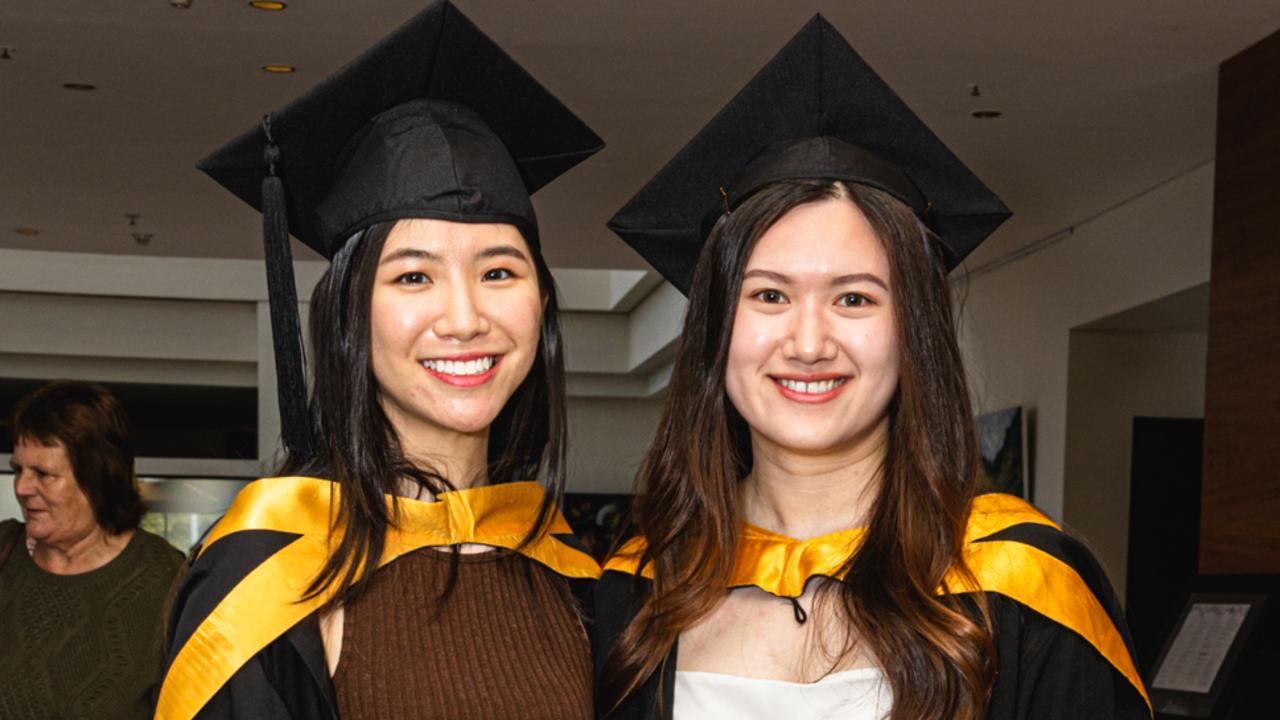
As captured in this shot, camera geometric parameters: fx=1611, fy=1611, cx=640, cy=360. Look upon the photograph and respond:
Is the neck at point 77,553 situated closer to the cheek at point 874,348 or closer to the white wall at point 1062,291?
the cheek at point 874,348

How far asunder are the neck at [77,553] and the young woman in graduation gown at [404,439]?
191cm

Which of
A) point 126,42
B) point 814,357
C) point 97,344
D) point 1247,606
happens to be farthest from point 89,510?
point 97,344

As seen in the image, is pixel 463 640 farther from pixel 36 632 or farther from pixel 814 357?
pixel 36 632

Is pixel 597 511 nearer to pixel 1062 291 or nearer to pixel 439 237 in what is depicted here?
pixel 1062 291

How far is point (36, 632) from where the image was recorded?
3779 millimetres

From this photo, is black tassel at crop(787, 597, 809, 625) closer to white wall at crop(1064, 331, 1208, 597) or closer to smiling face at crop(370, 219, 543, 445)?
smiling face at crop(370, 219, 543, 445)

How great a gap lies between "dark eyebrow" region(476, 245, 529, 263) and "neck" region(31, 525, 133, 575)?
2168 millimetres

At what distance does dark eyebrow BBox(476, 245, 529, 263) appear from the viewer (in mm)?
2186

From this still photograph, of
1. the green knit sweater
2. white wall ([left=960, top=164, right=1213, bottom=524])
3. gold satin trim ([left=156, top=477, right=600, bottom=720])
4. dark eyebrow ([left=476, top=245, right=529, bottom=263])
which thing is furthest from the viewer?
white wall ([left=960, top=164, right=1213, bottom=524])

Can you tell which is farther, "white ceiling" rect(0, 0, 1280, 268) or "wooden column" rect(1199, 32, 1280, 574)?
"wooden column" rect(1199, 32, 1280, 574)

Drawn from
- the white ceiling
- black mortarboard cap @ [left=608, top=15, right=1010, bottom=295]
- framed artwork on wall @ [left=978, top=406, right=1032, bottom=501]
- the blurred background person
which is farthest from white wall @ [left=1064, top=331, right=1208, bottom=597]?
black mortarboard cap @ [left=608, top=15, right=1010, bottom=295]

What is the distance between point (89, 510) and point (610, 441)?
12852mm

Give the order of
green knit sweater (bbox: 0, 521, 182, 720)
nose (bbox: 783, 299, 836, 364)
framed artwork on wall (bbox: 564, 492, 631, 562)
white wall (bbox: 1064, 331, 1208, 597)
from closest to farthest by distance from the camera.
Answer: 1. nose (bbox: 783, 299, 836, 364)
2. green knit sweater (bbox: 0, 521, 182, 720)
3. white wall (bbox: 1064, 331, 1208, 597)
4. framed artwork on wall (bbox: 564, 492, 631, 562)

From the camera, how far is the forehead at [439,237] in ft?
7.09
